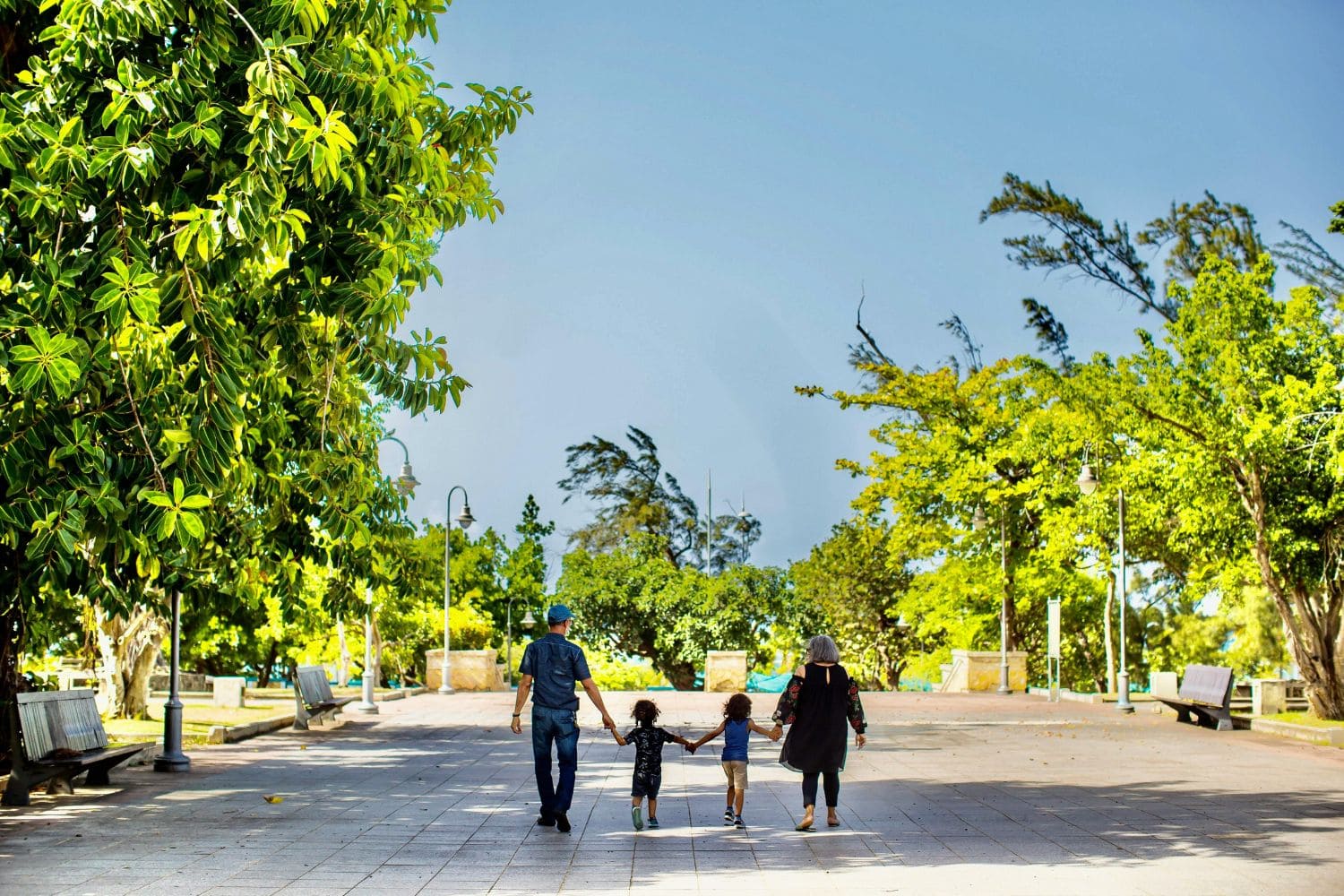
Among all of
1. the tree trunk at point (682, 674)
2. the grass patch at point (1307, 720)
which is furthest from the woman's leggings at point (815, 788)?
the tree trunk at point (682, 674)

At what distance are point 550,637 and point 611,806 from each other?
6.88 feet

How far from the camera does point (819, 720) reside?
10734 mm

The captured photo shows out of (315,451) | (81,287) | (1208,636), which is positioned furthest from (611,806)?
(1208,636)

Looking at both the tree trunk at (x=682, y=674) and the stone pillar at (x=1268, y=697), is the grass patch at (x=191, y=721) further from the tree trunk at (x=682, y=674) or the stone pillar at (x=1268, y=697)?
the tree trunk at (x=682, y=674)

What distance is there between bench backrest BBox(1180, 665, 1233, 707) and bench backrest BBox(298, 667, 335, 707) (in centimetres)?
1462

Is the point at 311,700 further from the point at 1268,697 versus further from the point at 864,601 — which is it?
the point at 864,601

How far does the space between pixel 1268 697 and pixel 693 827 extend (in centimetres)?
1748

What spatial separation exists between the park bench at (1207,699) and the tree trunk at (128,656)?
55.6ft

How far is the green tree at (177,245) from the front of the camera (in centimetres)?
823

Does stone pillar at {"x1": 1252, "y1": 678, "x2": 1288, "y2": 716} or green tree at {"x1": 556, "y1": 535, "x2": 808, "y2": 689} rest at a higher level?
green tree at {"x1": 556, "y1": 535, "x2": 808, "y2": 689}

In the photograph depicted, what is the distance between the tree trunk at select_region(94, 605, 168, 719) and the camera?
2052cm

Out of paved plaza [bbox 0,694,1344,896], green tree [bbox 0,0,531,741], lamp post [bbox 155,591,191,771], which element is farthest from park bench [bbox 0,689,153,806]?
green tree [bbox 0,0,531,741]

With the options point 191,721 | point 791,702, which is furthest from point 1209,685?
point 191,721

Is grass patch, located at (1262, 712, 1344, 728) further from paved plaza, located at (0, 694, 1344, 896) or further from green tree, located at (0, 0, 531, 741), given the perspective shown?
green tree, located at (0, 0, 531, 741)
